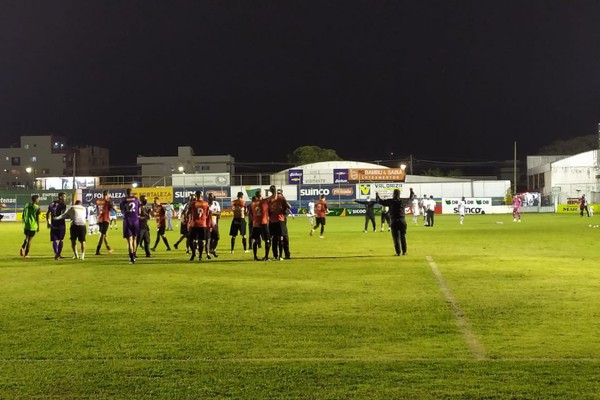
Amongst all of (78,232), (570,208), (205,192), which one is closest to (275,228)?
(78,232)

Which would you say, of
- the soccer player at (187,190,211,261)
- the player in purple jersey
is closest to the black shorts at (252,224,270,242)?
the soccer player at (187,190,211,261)

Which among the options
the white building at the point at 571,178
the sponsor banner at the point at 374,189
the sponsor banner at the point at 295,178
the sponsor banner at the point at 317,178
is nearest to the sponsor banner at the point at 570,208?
the white building at the point at 571,178

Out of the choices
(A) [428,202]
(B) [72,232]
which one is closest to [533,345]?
(B) [72,232]

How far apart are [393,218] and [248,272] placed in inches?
207

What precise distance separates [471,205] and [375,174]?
16.4 meters

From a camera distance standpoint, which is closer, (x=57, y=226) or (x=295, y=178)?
(x=57, y=226)

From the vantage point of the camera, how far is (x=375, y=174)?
275 ft

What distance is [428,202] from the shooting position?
1598 inches

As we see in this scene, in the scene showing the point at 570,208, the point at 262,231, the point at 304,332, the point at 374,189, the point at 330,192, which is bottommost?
the point at 304,332

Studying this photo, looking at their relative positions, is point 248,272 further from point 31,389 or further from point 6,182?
point 6,182

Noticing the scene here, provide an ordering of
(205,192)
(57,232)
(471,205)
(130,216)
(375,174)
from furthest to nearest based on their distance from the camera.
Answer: (375,174)
(205,192)
(471,205)
(57,232)
(130,216)

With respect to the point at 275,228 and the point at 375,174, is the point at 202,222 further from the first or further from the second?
the point at 375,174

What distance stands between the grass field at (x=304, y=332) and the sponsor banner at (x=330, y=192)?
192 ft

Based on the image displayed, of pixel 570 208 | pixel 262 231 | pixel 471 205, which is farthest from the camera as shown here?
pixel 471 205
